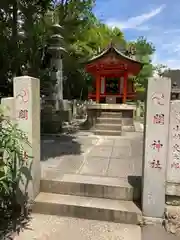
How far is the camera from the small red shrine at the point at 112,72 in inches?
364

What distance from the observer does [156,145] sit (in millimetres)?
2732

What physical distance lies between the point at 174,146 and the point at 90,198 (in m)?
1.37

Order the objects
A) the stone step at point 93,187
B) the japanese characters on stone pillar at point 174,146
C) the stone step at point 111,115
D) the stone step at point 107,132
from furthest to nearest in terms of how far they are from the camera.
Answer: the stone step at point 111,115 < the stone step at point 107,132 < the stone step at point 93,187 < the japanese characters on stone pillar at point 174,146

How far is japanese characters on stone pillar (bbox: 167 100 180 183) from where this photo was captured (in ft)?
8.88

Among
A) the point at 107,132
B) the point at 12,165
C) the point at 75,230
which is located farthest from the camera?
the point at 107,132

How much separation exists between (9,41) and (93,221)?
4373 millimetres

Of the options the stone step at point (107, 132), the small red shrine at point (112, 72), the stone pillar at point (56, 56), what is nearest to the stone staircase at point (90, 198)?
the stone step at point (107, 132)

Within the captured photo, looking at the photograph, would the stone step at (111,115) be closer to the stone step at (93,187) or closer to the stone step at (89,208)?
the stone step at (93,187)

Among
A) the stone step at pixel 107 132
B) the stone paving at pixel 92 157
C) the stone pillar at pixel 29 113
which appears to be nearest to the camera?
the stone pillar at pixel 29 113

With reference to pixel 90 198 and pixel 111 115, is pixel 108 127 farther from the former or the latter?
pixel 90 198

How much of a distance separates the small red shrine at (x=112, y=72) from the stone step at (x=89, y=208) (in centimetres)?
724

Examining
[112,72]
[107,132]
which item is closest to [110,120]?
[107,132]

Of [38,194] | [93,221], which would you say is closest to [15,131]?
[38,194]

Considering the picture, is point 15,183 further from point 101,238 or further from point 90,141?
point 90,141
